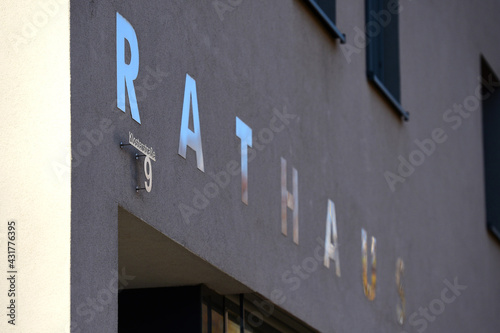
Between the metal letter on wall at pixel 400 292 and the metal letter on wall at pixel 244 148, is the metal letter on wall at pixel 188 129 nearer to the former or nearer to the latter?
the metal letter on wall at pixel 244 148

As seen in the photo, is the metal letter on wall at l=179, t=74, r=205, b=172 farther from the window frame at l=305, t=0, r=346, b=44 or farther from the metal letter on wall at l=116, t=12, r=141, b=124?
the window frame at l=305, t=0, r=346, b=44

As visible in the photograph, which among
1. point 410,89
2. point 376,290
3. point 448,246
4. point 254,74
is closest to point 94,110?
point 254,74

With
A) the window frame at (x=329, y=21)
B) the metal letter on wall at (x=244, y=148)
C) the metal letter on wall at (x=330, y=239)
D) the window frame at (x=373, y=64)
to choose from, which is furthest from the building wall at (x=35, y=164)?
the window frame at (x=373, y=64)

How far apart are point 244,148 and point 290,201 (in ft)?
3.31

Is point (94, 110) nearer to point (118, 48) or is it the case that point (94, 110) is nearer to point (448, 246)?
point (118, 48)

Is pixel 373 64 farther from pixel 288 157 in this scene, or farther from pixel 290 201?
pixel 290 201

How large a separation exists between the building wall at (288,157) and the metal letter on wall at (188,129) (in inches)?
2.3

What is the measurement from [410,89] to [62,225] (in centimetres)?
792

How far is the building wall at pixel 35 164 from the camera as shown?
16.9ft

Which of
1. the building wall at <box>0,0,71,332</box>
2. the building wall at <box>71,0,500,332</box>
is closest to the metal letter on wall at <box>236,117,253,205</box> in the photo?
the building wall at <box>71,0,500,332</box>

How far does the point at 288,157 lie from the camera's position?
8711mm

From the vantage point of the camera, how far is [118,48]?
237 inches

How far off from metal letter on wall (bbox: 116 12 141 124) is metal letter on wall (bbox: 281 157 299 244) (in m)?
2.49

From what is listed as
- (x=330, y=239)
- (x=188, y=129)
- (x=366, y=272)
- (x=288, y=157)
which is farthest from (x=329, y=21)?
(x=188, y=129)
